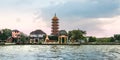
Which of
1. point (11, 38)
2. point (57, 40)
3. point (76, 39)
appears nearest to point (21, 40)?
point (11, 38)

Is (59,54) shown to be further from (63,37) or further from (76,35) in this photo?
(63,37)

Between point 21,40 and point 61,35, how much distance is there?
24.3m

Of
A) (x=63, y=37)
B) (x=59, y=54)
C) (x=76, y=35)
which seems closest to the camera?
(x=59, y=54)

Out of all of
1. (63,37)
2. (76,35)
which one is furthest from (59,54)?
(63,37)

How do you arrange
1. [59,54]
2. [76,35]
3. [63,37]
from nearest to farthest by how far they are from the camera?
[59,54] < [76,35] < [63,37]

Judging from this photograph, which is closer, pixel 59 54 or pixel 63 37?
pixel 59 54

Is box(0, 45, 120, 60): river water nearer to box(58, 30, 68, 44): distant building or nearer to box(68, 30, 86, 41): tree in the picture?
box(68, 30, 86, 41): tree

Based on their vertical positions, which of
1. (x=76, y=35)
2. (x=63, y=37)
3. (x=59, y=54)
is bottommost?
(x=59, y=54)

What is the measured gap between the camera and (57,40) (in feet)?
636

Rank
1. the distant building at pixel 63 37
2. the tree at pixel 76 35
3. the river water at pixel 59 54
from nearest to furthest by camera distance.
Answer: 1. the river water at pixel 59 54
2. the tree at pixel 76 35
3. the distant building at pixel 63 37

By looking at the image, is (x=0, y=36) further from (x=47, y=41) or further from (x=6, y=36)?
(x=47, y=41)

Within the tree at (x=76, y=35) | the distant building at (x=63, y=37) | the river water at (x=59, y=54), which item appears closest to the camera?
the river water at (x=59, y=54)

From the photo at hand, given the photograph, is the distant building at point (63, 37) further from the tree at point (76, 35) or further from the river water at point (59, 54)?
the river water at point (59, 54)

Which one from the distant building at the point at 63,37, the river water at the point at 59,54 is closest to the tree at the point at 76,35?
the distant building at the point at 63,37
